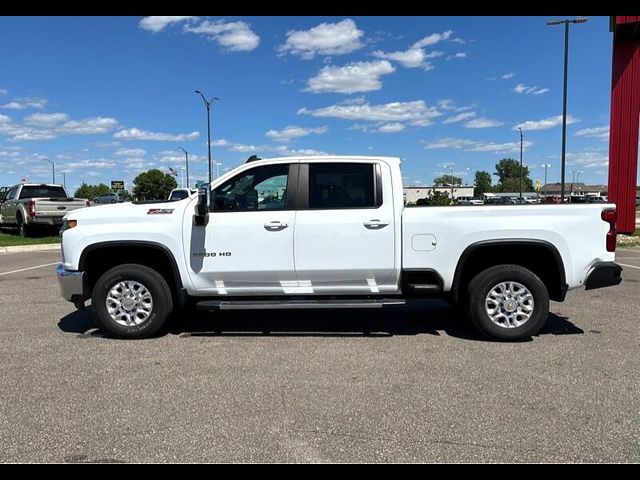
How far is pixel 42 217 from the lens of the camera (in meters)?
18.0

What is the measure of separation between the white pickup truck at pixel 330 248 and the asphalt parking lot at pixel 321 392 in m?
0.45

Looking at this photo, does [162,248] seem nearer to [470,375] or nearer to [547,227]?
[470,375]

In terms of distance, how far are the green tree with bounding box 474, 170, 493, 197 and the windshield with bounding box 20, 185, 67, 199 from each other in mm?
123053

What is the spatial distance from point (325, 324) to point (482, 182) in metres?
138

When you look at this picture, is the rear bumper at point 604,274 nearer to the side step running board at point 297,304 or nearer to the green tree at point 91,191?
the side step running board at point 297,304

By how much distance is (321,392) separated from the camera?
4160mm

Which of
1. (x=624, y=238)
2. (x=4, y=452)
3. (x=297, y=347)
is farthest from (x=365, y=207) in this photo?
(x=624, y=238)

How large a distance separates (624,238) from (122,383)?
716 inches

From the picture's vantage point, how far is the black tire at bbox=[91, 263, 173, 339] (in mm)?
5617

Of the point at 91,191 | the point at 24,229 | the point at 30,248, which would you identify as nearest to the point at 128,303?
the point at 30,248

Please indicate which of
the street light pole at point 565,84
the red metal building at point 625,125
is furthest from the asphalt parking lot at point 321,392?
the street light pole at point 565,84

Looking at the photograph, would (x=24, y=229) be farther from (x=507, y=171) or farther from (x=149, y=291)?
(x=507, y=171)

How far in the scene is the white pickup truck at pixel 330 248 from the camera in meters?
5.45

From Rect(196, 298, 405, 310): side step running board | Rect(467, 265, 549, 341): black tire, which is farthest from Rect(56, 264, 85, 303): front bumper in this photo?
Rect(467, 265, 549, 341): black tire
